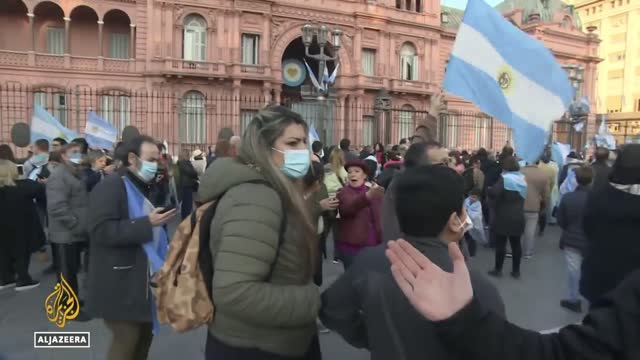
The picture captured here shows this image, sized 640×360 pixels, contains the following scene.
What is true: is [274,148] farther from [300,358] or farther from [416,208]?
[300,358]

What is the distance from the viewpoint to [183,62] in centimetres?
2586

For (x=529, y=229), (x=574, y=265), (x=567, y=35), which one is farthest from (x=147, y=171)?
(x=567, y=35)

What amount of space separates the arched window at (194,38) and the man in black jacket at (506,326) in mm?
27601

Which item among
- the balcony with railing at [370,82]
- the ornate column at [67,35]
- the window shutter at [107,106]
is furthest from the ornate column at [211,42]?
the balcony with railing at [370,82]

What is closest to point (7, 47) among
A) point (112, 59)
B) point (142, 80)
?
point (112, 59)

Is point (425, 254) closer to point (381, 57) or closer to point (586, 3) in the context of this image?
point (381, 57)

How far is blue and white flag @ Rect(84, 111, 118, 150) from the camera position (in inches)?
441

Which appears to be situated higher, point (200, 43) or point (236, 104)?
point (200, 43)

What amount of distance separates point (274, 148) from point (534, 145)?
3803 mm

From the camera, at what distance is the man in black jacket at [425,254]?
1560 millimetres

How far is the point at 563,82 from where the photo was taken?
16.9 feet

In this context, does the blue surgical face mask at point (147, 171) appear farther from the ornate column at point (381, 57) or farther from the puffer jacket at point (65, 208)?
the ornate column at point (381, 57)

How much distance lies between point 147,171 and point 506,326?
3107mm

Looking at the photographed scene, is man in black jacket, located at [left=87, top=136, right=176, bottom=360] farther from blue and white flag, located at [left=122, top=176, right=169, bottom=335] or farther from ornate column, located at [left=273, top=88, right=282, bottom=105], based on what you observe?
ornate column, located at [left=273, top=88, right=282, bottom=105]
